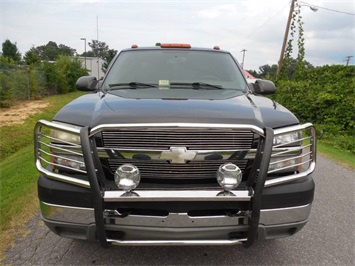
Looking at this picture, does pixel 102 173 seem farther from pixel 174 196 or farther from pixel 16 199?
pixel 16 199

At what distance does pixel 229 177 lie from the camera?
88.3 inches

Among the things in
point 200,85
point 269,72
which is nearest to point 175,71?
point 200,85

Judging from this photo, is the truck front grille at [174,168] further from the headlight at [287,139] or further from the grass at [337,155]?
the grass at [337,155]

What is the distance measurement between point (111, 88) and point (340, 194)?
376cm

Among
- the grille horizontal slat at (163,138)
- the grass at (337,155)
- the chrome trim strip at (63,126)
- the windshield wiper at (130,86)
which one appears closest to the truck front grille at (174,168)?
the grille horizontal slat at (163,138)

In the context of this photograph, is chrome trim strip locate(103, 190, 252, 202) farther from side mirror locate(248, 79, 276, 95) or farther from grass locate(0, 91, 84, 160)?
grass locate(0, 91, 84, 160)

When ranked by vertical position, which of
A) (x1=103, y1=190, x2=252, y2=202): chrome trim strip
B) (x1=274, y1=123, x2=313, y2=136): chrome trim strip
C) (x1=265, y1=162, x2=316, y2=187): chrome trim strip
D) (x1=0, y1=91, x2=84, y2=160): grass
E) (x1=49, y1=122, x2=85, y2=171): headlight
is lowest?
(x1=0, y1=91, x2=84, y2=160): grass

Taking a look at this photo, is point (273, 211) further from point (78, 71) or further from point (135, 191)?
point (78, 71)

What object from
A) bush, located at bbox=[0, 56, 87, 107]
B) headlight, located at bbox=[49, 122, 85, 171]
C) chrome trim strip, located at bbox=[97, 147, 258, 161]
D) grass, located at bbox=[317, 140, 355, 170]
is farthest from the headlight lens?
bush, located at bbox=[0, 56, 87, 107]

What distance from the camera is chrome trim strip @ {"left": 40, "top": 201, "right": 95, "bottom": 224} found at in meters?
2.34

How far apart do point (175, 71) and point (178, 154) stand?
1.77 meters

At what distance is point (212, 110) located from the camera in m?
2.50

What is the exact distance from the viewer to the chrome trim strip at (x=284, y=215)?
2.38 meters

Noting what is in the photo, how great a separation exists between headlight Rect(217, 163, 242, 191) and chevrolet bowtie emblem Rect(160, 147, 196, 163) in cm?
24
